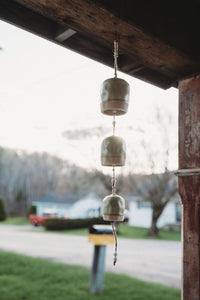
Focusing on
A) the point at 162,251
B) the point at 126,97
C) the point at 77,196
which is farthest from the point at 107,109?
the point at 77,196

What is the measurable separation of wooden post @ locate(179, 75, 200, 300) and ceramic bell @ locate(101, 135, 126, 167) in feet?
1.54

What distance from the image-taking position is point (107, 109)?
138 cm

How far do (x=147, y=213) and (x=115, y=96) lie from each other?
23647 mm

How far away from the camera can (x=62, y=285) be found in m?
5.36

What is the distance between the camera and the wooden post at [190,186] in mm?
1611

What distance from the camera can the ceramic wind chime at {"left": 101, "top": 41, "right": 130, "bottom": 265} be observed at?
136cm

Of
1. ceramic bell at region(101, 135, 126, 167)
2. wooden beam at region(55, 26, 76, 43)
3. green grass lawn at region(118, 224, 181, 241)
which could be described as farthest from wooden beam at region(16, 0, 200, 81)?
green grass lawn at region(118, 224, 181, 241)

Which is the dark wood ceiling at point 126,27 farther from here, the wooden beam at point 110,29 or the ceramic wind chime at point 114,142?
the ceramic wind chime at point 114,142

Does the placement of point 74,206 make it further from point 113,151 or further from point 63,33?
point 113,151

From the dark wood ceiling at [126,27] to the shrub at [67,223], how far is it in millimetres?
16531

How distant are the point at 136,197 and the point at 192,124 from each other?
23.3m

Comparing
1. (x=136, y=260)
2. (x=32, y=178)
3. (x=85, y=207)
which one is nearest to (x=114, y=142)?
(x=136, y=260)

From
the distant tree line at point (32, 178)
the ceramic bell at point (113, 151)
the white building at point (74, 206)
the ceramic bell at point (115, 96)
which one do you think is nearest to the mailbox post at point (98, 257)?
the ceramic bell at point (113, 151)

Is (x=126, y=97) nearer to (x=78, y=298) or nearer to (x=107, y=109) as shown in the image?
(x=107, y=109)
